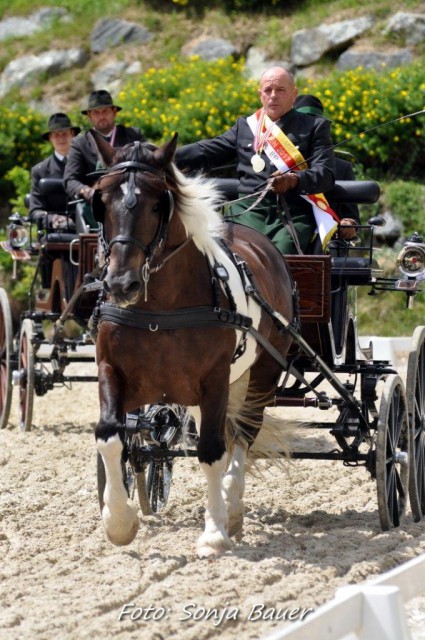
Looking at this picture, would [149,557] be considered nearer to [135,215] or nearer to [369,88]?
[135,215]

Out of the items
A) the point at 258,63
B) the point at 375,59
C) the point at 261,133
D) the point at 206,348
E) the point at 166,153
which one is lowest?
the point at 206,348

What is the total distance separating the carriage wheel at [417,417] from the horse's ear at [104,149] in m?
2.25

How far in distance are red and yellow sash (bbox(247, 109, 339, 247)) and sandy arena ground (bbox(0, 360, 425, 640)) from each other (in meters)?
1.47

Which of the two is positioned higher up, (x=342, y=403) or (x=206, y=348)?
(x=206, y=348)

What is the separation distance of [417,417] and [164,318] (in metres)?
2.18

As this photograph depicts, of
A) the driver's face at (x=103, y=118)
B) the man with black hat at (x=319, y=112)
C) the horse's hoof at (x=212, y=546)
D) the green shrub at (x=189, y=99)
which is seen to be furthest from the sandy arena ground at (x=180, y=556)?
the green shrub at (x=189, y=99)

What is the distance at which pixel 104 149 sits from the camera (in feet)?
15.7

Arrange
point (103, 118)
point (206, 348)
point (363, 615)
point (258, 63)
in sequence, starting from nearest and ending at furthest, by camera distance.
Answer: point (363, 615) < point (206, 348) < point (103, 118) < point (258, 63)

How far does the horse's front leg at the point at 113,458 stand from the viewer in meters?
4.87

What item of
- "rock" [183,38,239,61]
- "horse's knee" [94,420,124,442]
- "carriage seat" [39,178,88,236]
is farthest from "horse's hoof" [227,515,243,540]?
"rock" [183,38,239,61]

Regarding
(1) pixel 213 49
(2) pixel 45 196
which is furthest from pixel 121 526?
(1) pixel 213 49

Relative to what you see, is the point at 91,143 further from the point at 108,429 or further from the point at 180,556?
the point at 180,556

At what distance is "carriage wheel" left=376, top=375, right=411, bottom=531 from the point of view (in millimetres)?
5613

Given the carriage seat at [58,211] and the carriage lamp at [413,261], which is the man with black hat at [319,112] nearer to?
the carriage lamp at [413,261]
